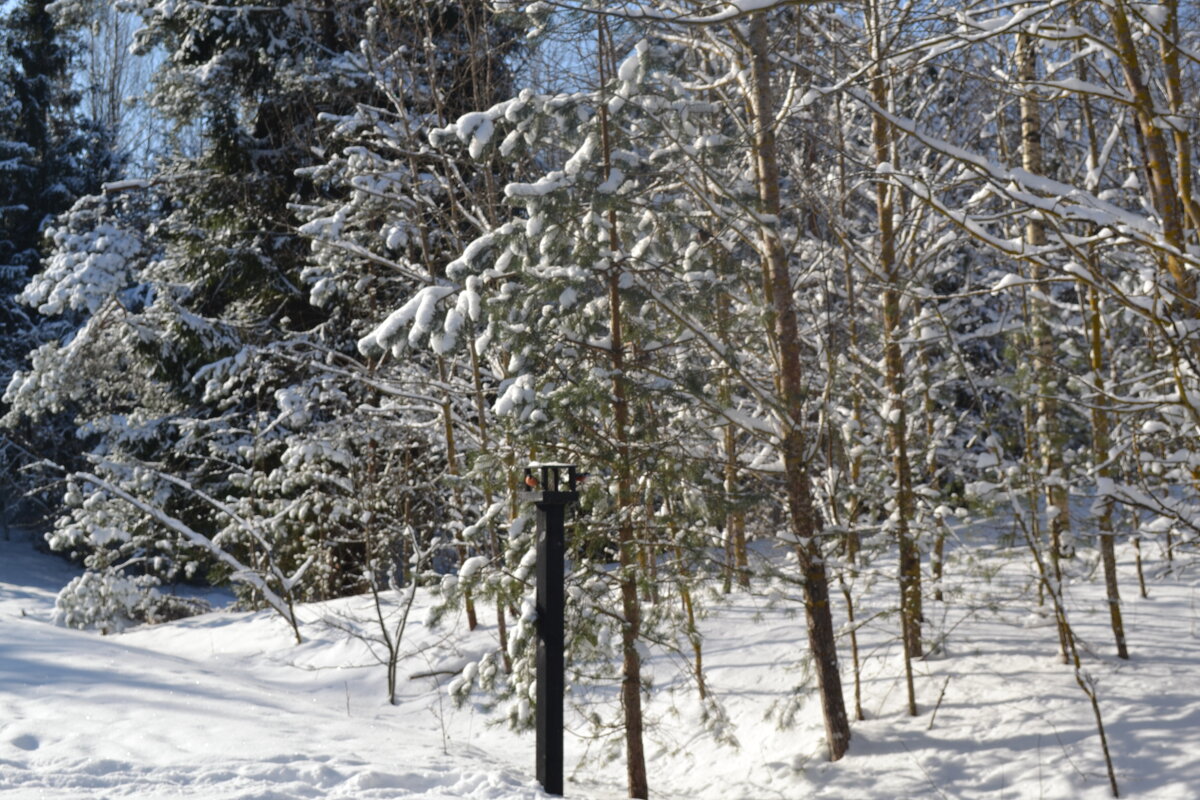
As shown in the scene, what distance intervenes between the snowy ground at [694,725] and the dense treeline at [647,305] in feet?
1.16

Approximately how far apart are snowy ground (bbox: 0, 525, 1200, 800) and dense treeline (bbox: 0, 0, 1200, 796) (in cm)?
35

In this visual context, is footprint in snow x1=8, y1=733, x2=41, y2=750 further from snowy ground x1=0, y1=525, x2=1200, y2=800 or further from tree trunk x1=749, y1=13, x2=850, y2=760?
tree trunk x1=749, y1=13, x2=850, y2=760

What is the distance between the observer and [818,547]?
21.2 feet

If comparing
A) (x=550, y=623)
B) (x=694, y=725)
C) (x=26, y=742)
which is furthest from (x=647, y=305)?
(x=26, y=742)

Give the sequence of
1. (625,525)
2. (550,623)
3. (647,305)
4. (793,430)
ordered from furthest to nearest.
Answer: (647,305) < (793,430) < (625,525) < (550,623)

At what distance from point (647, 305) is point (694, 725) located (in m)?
3.46

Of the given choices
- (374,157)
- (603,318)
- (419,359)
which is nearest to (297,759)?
(603,318)

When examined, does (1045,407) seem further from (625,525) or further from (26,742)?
(26,742)

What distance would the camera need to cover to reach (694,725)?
25.8ft

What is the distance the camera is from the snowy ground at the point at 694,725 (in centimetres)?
443

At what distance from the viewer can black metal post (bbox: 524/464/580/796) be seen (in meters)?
4.87

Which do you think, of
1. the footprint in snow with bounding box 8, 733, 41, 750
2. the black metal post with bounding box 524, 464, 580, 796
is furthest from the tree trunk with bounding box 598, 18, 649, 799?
the footprint in snow with bounding box 8, 733, 41, 750

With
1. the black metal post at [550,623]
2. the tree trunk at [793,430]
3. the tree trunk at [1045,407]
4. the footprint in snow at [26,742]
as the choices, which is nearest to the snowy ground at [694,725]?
the footprint in snow at [26,742]

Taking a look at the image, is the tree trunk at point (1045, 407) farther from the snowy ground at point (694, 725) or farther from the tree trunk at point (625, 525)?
the tree trunk at point (625, 525)
